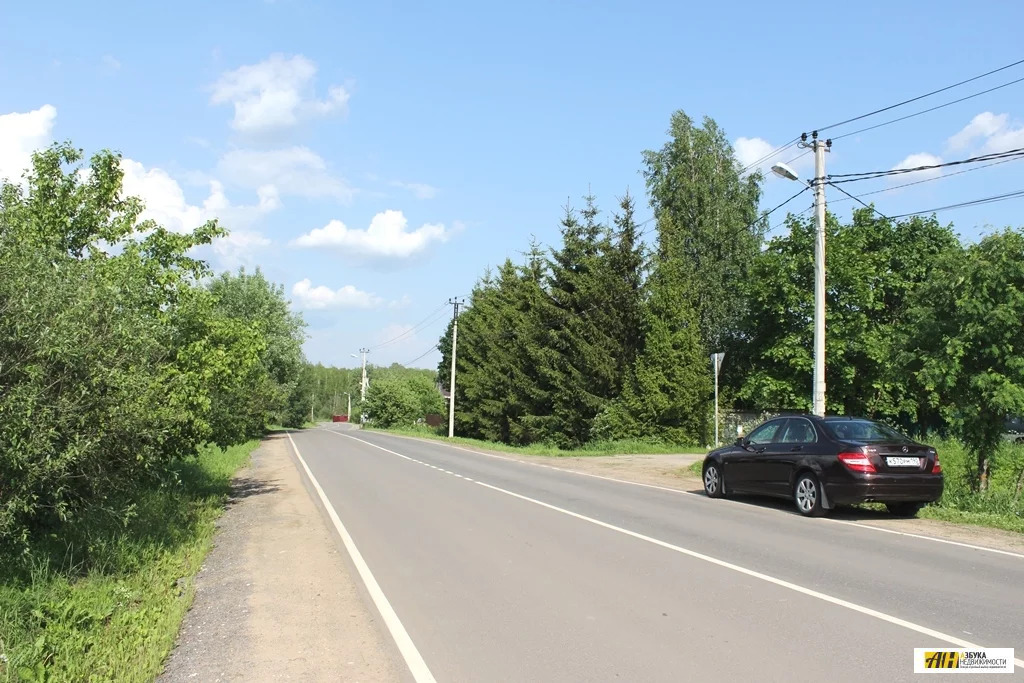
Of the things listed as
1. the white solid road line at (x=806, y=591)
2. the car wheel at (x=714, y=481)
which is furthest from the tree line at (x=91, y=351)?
the car wheel at (x=714, y=481)

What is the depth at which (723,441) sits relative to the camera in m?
34.1

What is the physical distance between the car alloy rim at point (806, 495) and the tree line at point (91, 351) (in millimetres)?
8987

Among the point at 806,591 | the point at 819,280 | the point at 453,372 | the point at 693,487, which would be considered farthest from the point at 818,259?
the point at 453,372

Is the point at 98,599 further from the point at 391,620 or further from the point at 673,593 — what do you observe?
the point at 673,593

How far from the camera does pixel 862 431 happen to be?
11.9 meters

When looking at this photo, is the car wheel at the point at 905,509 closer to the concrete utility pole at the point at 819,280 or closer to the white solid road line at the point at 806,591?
the concrete utility pole at the point at 819,280

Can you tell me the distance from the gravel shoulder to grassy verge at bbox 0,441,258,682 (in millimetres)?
9203

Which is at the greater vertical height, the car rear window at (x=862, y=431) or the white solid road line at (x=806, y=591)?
the car rear window at (x=862, y=431)

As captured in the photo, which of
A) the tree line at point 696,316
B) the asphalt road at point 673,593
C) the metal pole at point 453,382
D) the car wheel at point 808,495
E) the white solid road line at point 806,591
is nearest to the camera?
the asphalt road at point 673,593

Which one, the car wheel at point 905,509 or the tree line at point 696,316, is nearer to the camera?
the car wheel at point 905,509

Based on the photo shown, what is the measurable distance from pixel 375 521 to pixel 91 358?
5.67m

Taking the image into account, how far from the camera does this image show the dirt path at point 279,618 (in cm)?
513

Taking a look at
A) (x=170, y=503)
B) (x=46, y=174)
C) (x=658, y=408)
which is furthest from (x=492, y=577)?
(x=658, y=408)

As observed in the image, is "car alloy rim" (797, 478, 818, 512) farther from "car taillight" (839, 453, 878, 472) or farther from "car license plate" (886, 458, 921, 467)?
"car license plate" (886, 458, 921, 467)
